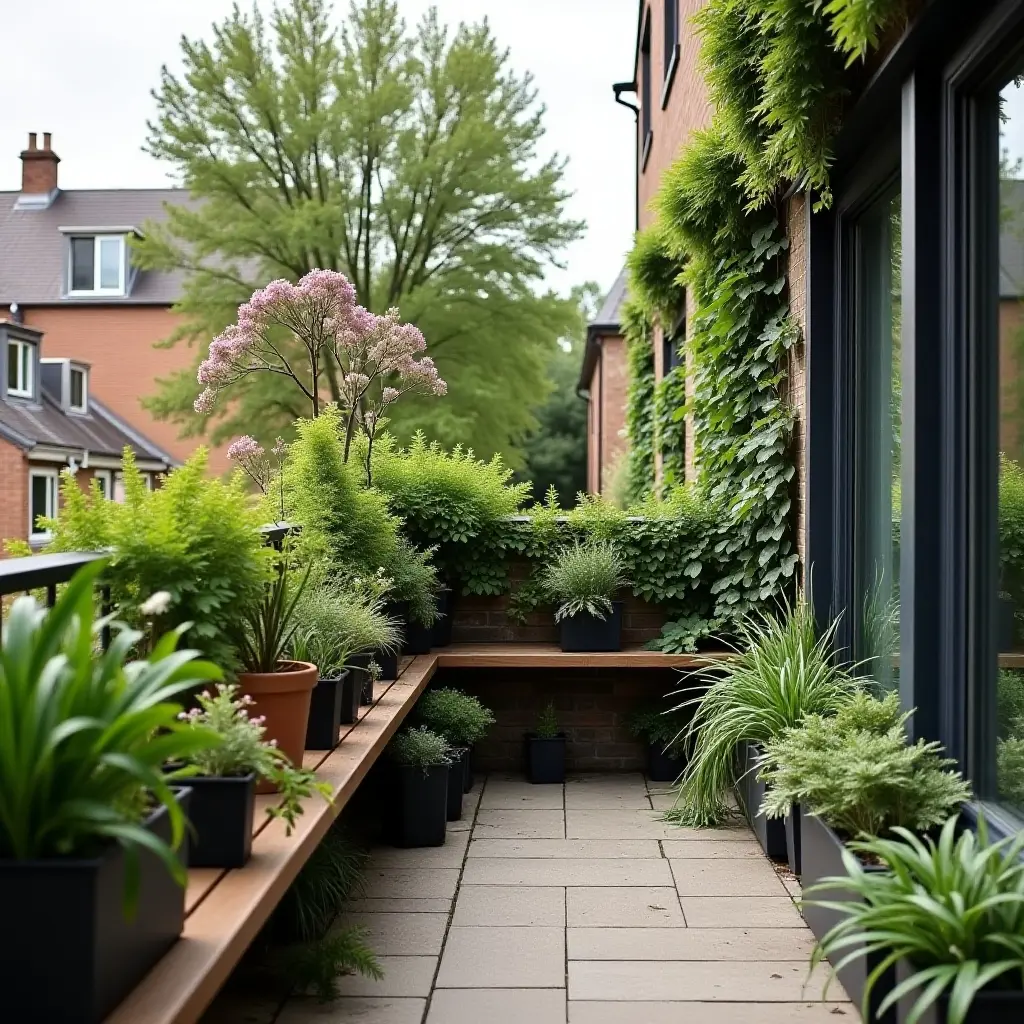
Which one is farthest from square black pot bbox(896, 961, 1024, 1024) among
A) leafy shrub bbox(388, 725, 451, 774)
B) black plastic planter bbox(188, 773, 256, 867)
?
leafy shrub bbox(388, 725, 451, 774)

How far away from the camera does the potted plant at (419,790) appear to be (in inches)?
196

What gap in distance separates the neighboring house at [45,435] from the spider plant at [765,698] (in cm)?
1276

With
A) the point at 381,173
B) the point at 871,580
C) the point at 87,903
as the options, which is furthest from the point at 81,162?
the point at 87,903

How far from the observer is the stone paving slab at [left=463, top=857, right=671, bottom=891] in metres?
4.48

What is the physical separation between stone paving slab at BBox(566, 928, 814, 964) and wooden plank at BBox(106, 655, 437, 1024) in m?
0.89

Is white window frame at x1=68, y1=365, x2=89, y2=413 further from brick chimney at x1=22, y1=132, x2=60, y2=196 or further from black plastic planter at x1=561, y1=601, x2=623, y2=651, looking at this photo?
black plastic planter at x1=561, y1=601, x2=623, y2=651

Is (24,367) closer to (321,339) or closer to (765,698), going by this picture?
(321,339)

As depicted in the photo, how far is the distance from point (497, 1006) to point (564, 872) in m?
1.35

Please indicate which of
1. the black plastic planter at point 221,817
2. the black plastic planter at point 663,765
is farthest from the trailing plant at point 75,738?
the black plastic planter at point 663,765

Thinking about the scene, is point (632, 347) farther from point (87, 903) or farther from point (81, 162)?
point (81, 162)

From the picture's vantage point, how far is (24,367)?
20891 millimetres

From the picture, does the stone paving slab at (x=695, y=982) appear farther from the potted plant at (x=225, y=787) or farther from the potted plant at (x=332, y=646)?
the potted plant at (x=225, y=787)

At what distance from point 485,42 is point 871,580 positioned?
604 inches

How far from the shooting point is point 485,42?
59.3ft
